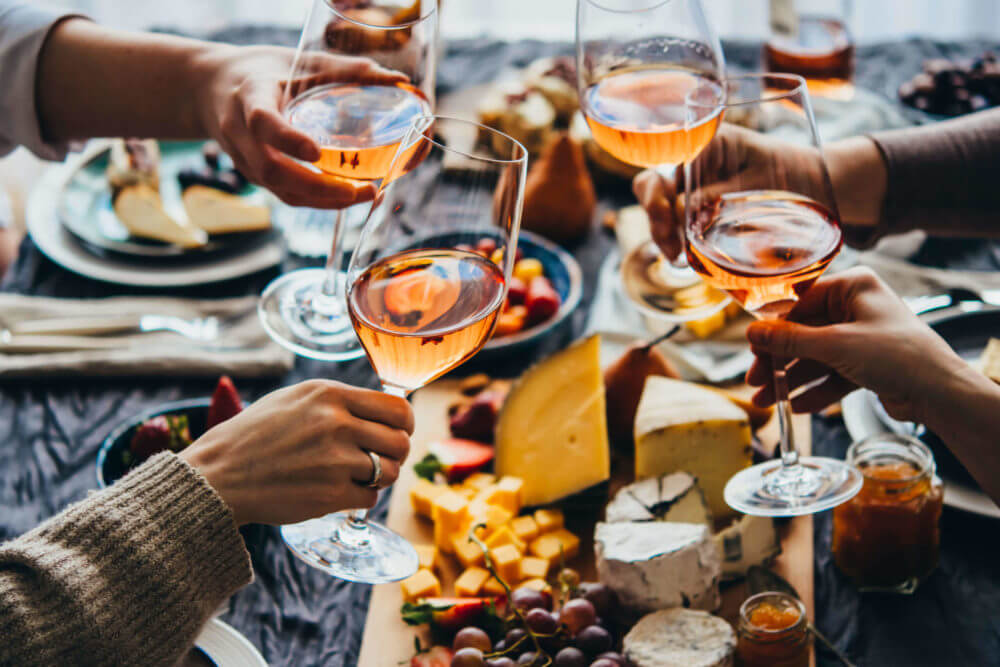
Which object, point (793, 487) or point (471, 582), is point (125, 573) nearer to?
point (471, 582)

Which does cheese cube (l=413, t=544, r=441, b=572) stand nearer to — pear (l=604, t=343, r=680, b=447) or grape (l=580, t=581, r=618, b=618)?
grape (l=580, t=581, r=618, b=618)

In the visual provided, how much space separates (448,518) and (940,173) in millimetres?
816

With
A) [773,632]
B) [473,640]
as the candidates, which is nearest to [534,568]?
[473,640]

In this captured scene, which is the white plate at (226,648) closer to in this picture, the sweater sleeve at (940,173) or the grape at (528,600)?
the grape at (528,600)

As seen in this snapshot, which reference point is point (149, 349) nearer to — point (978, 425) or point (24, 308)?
point (24, 308)

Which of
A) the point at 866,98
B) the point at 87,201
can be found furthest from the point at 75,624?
the point at 866,98

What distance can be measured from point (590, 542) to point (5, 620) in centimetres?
61

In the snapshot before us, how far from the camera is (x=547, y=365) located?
48.4 inches

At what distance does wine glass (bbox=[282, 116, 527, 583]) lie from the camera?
2.56 feet

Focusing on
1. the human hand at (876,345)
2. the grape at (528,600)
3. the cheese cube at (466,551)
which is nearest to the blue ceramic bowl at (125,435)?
the cheese cube at (466,551)

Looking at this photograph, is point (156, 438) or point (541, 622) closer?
point (541, 622)

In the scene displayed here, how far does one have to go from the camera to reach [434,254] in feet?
2.77

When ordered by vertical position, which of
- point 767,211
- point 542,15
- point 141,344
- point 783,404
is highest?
point 767,211

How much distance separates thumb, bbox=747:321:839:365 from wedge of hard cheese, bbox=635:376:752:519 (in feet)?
0.57
